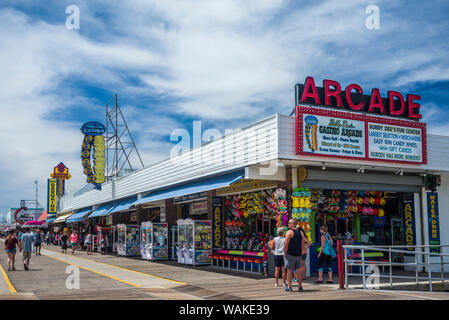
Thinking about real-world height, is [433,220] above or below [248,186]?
below

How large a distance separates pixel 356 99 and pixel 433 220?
19.7ft

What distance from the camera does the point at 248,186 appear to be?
18.1 meters

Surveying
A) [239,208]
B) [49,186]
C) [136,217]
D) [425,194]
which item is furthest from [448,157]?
[49,186]

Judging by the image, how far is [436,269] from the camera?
18.1 meters

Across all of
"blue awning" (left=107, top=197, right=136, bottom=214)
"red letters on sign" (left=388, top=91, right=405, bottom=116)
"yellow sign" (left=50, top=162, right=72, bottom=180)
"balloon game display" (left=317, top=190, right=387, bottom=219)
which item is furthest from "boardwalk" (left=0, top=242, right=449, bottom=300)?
"yellow sign" (left=50, top=162, right=72, bottom=180)

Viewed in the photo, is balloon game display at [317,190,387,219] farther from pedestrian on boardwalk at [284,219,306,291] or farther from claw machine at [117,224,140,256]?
claw machine at [117,224,140,256]

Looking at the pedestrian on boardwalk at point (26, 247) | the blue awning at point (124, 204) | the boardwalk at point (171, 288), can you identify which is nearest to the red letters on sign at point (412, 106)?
the boardwalk at point (171, 288)

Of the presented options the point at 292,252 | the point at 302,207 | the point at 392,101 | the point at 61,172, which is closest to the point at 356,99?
the point at 392,101

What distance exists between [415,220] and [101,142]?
72.2 ft

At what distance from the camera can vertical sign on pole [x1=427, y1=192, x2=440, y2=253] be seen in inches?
706

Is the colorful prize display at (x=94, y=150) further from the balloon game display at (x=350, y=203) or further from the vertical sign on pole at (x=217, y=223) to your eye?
the balloon game display at (x=350, y=203)

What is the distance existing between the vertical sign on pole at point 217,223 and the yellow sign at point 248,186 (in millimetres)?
439

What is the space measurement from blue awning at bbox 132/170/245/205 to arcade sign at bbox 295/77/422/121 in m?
3.45

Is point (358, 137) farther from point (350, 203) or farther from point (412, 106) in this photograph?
point (350, 203)
